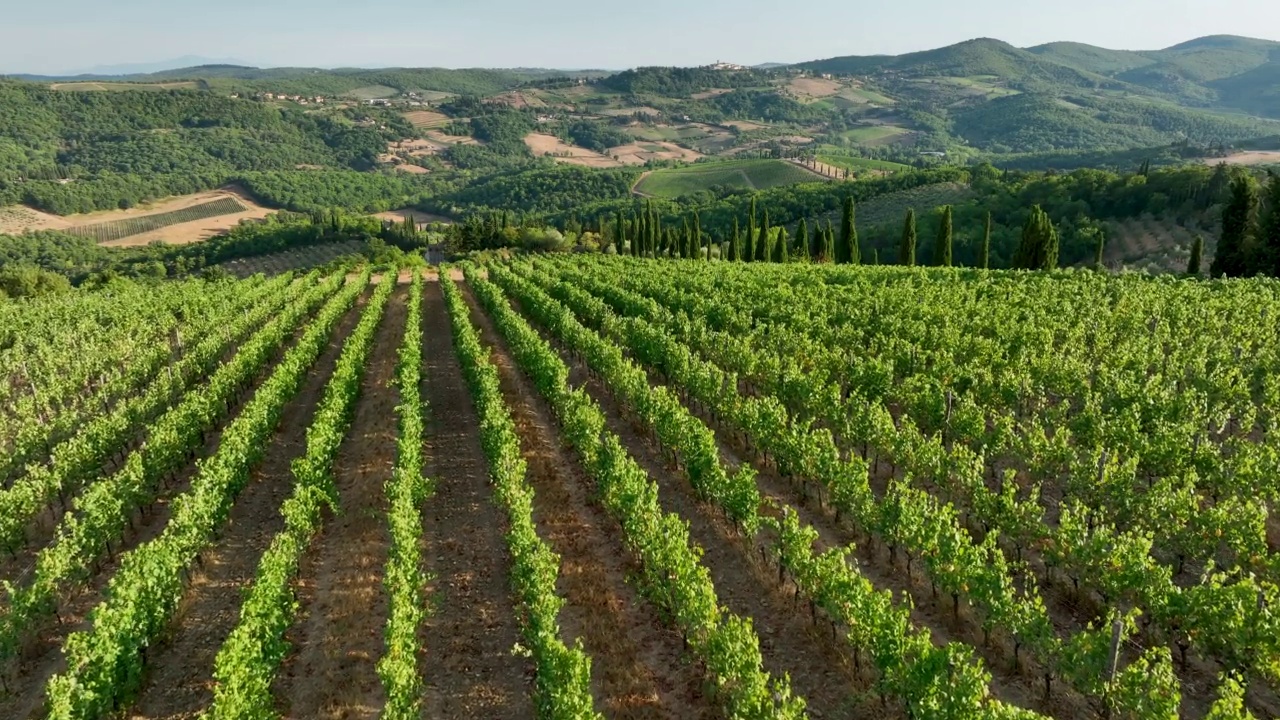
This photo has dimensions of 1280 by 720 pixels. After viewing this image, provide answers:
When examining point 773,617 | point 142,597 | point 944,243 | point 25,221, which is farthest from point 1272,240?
point 25,221

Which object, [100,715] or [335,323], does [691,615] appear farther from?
[335,323]

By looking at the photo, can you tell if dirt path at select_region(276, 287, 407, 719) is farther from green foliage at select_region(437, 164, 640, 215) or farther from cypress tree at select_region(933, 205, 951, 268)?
green foliage at select_region(437, 164, 640, 215)

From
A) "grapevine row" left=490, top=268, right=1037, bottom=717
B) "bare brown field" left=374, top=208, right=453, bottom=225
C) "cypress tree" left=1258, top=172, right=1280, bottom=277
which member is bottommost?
"bare brown field" left=374, top=208, right=453, bottom=225

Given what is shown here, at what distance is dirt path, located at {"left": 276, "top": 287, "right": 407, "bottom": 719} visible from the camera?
1205 centimetres

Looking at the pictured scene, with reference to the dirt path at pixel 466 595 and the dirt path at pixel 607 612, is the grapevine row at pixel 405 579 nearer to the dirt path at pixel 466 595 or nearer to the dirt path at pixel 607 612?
the dirt path at pixel 466 595

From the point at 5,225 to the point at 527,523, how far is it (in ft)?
638

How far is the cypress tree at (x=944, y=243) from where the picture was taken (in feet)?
195

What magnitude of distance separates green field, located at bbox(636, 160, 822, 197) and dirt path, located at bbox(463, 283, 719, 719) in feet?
519

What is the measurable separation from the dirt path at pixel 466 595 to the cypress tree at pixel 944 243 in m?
50.0

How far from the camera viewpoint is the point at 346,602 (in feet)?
47.5

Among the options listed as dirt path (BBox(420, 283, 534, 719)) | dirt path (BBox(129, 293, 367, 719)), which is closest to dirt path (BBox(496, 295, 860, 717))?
dirt path (BBox(420, 283, 534, 719))

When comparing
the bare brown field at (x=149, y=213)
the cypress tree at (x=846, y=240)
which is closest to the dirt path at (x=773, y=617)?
the cypress tree at (x=846, y=240)

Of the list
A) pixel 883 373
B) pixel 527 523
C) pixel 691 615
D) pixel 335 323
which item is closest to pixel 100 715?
pixel 527 523

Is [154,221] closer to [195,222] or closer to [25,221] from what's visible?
[195,222]
